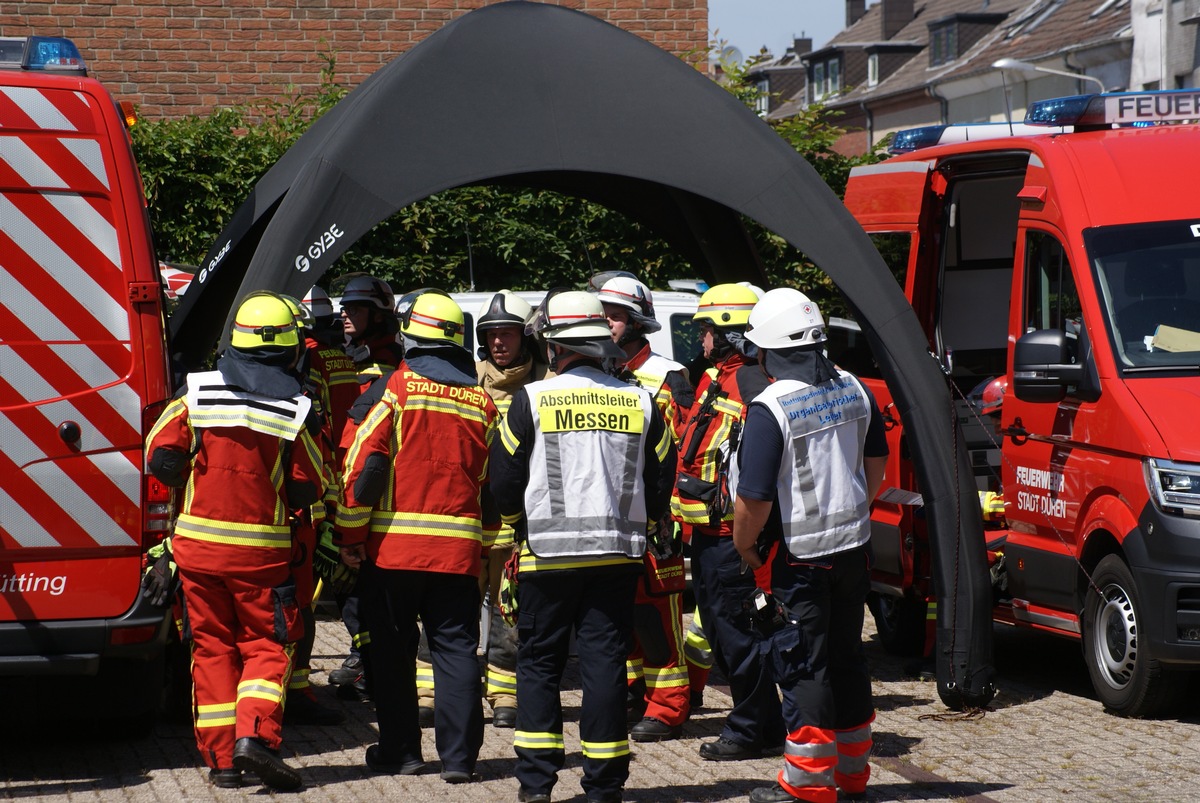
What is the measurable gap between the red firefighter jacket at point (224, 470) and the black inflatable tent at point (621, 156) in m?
1.08

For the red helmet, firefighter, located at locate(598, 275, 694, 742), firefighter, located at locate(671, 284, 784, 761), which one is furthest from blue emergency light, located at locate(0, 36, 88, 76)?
the red helmet

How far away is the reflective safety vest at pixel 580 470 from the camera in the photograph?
19.1 feet

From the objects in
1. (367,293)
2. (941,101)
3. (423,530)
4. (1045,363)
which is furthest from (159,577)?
(941,101)

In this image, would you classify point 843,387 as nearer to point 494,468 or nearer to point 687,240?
point 494,468

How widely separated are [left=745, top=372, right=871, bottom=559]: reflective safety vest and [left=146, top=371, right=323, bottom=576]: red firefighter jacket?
6.29 ft

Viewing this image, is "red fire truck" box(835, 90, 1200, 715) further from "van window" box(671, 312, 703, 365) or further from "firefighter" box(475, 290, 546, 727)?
"firefighter" box(475, 290, 546, 727)

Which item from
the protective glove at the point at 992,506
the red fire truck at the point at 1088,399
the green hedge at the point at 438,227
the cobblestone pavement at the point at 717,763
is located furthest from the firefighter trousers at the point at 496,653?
the green hedge at the point at 438,227

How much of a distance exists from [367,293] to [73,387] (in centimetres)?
239

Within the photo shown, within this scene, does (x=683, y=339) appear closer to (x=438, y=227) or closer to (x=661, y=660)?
(x=661, y=660)

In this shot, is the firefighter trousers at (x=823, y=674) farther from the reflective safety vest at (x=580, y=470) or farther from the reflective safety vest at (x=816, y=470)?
the reflective safety vest at (x=580, y=470)

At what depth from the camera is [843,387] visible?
594 cm

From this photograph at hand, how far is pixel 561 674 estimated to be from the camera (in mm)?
5828

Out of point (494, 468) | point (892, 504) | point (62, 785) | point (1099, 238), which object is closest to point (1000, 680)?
point (892, 504)

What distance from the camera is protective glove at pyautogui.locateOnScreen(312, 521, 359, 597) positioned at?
6.47 metres
